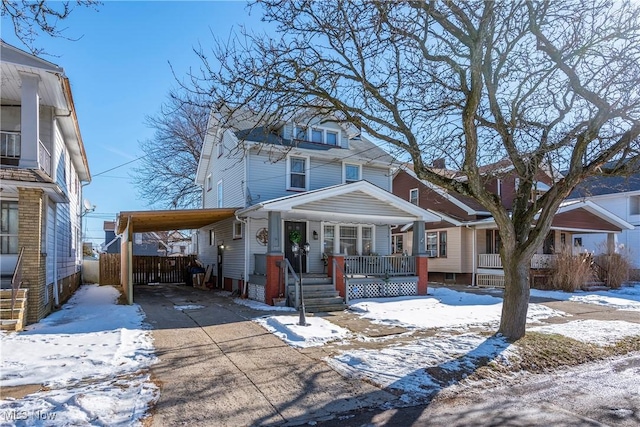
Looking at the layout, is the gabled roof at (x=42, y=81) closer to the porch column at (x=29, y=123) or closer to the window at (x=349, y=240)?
the porch column at (x=29, y=123)

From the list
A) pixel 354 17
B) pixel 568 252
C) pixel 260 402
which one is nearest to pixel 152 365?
pixel 260 402

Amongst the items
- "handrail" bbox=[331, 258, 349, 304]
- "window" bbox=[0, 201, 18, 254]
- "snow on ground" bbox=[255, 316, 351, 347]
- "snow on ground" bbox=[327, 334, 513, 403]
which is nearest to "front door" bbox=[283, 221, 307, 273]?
Result: "handrail" bbox=[331, 258, 349, 304]

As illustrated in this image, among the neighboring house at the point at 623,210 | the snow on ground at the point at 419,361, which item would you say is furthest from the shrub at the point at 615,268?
the snow on ground at the point at 419,361

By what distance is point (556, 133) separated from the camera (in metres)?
8.41

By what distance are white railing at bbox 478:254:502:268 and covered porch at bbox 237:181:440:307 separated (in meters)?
5.91

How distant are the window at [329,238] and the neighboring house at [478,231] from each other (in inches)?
218

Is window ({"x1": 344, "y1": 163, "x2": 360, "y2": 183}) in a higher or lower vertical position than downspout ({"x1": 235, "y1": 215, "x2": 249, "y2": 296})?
higher

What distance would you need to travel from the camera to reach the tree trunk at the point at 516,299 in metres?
7.89

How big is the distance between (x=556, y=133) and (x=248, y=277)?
10.1 metres

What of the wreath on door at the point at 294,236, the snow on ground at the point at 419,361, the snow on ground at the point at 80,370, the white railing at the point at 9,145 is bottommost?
the snow on ground at the point at 419,361

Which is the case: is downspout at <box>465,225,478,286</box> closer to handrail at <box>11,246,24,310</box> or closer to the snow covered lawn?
the snow covered lawn

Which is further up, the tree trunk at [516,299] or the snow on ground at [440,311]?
the tree trunk at [516,299]

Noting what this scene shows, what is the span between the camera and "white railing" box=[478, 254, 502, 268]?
19369mm

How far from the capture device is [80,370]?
18.9ft
